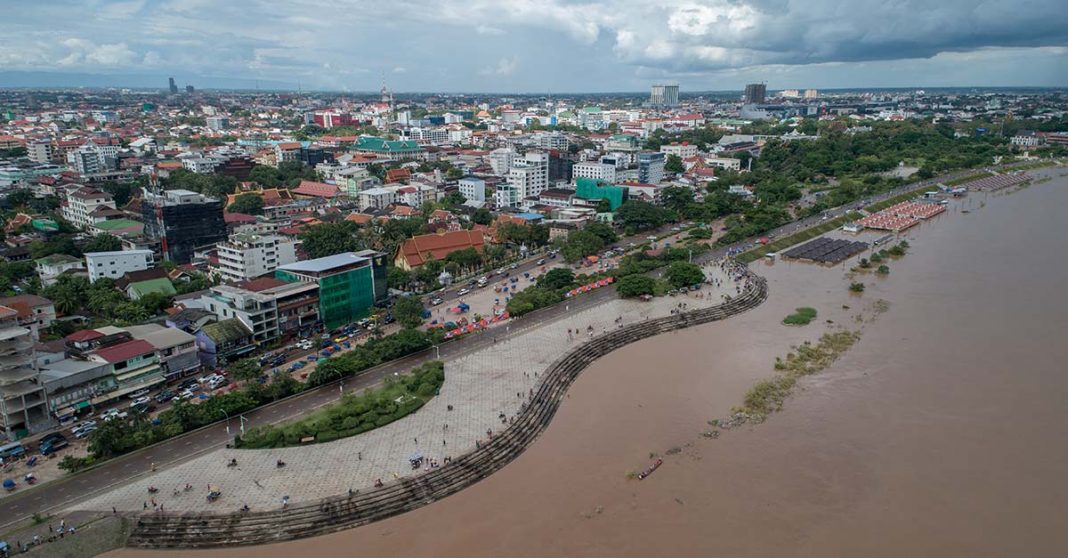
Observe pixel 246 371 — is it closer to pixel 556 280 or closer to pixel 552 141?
pixel 556 280

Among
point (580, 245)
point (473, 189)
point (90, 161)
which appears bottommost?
point (580, 245)

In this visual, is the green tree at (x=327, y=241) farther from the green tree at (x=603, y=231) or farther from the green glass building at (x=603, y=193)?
the green glass building at (x=603, y=193)

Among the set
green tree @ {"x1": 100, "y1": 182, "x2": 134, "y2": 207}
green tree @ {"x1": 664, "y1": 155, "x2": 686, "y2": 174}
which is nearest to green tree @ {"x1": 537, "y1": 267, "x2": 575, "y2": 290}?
green tree @ {"x1": 100, "y1": 182, "x2": 134, "y2": 207}

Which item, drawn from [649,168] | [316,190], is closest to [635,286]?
[649,168]

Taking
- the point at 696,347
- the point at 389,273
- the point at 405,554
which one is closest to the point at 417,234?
the point at 389,273

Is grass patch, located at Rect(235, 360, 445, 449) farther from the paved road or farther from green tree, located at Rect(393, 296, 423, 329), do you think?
green tree, located at Rect(393, 296, 423, 329)

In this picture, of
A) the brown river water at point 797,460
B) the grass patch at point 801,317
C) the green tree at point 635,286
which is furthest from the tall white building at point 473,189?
the grass patch at point 801,317
